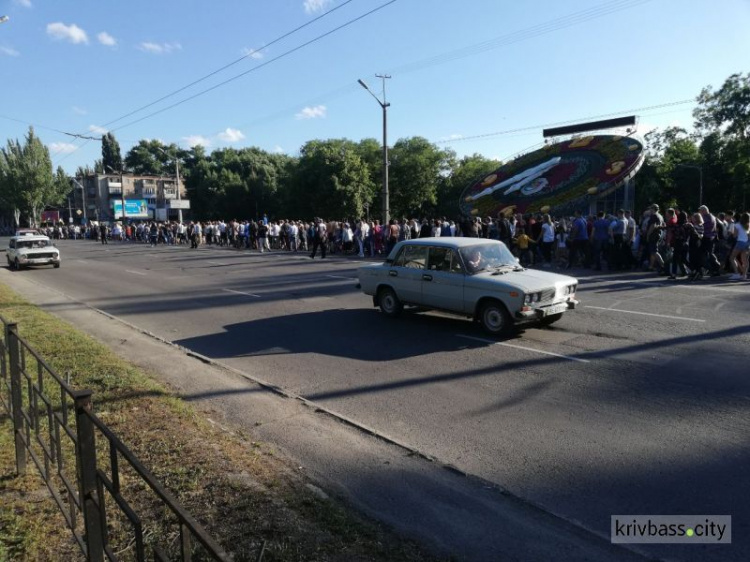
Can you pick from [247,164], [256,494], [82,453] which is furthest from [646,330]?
[247,164]

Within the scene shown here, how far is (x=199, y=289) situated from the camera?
647 inches

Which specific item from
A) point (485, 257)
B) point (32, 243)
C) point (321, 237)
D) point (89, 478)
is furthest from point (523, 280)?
point (32, 243)

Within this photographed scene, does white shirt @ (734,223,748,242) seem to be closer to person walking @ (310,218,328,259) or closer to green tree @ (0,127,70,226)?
person walking @ (310,218,328,259)

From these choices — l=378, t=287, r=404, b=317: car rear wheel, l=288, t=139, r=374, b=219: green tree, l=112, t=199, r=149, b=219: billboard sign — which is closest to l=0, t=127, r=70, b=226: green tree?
l=112, t=199, r=149, b=219: billboard sign

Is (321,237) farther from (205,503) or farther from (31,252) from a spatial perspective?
(205,503)

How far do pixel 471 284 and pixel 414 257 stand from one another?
1618 millimetres

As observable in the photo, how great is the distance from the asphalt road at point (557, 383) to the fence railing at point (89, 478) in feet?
7.97

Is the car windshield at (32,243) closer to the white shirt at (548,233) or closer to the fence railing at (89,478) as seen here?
the white shirt at (548,233)

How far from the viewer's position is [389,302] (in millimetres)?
11188

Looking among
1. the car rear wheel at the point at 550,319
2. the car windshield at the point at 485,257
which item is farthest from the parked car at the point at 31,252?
the car rear wheel at the point at 550,319

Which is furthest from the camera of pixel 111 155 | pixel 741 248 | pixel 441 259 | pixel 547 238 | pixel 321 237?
pixel 111 155

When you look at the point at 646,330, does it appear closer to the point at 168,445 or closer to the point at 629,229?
the point at 168,445

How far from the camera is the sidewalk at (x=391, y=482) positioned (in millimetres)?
3602

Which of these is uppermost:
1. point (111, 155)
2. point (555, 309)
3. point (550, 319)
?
point (111, 155)
